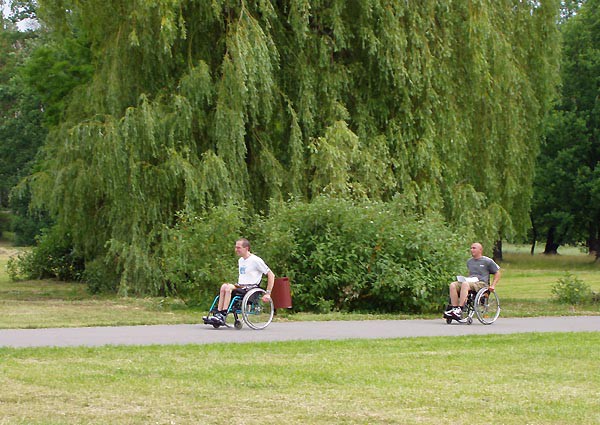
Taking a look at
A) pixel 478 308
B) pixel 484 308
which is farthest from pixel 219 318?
pixel 484 308

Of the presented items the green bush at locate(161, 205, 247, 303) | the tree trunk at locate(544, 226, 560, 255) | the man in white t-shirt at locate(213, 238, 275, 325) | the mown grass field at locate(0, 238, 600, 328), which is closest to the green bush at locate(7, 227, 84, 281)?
the mown grass field at locate(0, 238, 600, 328)

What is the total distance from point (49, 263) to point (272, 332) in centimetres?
2263

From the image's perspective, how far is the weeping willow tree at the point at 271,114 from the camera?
23.0 metres

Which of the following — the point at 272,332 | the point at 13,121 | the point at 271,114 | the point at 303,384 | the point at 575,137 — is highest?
the point at 13,121

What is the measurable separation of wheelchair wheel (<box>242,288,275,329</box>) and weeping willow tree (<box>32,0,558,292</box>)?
22.0ft

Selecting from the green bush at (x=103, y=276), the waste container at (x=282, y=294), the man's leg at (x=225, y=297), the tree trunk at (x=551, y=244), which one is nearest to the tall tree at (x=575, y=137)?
the tree trunk at (x=551, y=244)

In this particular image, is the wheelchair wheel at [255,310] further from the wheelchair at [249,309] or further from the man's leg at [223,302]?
the man's leg at [223,302]

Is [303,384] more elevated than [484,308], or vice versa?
[484,308]

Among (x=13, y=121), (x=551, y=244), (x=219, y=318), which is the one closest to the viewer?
(x=219, y=318)

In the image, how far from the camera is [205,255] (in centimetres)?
2047

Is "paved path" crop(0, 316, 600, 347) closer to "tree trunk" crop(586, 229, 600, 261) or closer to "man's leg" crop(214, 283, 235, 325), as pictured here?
"man's leg" crop(214, 283, 235, 325)

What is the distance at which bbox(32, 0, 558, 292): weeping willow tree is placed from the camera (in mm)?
23016

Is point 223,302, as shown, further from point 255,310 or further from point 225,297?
point 255,310

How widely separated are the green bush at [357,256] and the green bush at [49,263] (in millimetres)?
15717
